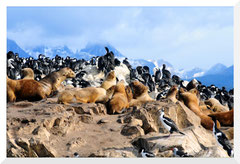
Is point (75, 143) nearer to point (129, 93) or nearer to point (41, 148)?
point (41, 148)

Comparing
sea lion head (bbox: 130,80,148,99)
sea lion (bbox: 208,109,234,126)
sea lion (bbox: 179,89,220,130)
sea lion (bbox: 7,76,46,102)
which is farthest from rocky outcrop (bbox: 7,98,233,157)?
sea lion head (bbox: 130,80,148,99)

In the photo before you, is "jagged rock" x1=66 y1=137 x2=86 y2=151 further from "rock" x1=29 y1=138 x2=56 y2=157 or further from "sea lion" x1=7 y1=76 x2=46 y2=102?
"sea lion" x1=7 y1=76 x2=46 y2=102

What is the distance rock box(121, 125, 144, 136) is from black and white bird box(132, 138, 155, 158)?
1.00 feet

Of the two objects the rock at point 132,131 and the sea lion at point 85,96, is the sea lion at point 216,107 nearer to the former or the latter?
the sea lion at point 85,96

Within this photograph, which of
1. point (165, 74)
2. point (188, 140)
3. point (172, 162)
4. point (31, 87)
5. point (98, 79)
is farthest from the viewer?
point (165, 74)

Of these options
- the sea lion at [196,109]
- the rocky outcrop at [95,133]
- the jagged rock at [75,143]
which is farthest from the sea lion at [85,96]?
the jagged rock at [75,143]

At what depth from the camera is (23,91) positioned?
8.12 m

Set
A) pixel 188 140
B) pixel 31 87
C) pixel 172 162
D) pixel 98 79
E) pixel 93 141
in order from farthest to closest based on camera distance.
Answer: pixel 98 79, pixel 31 87, pixel 93 141, pixel 188 140, pixel 172 162

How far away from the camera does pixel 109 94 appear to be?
8.43m

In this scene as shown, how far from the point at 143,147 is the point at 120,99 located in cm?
271
